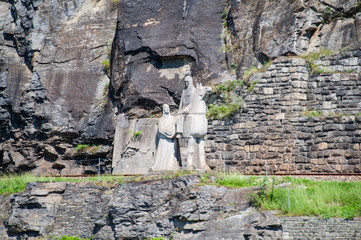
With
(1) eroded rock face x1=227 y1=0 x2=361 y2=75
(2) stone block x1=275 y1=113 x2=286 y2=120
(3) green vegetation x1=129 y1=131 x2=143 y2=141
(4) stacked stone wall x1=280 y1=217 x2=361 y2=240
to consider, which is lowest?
(4) stacked stone wall x1=280 y1=217 x2=361 y2=240

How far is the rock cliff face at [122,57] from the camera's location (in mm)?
23844

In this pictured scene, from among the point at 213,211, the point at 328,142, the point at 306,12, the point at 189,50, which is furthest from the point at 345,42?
the point at 213,211

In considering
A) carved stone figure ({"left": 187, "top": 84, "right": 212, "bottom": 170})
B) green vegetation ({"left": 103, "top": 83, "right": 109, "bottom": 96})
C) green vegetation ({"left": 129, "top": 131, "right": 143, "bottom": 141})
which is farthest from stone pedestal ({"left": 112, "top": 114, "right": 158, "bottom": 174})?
carved stone figure ({"left": 187, "top": 84, "right": 212, "bottom": 170})

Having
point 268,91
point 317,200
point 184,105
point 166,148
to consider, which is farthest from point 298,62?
point 317,200

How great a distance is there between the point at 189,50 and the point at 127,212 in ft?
31.3

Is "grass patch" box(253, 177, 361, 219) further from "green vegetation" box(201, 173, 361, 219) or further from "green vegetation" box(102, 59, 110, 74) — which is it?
"green vegetation" box(102, 59, 110, 74)

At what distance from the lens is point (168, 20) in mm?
27656

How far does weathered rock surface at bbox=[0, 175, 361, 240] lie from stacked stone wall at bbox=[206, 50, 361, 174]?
4483 millimetres

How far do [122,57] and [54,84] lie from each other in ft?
10.5

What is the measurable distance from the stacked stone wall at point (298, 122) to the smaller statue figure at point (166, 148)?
3.69 metres

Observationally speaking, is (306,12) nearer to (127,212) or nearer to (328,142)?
(328,142)

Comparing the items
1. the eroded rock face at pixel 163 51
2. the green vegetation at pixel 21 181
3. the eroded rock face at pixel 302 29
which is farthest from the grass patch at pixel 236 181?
the eroded rock face at pixel 163 51

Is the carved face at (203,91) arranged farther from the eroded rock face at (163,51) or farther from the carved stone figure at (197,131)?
the eroded rock face at (163,51)

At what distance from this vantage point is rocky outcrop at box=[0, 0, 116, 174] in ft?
93.4
